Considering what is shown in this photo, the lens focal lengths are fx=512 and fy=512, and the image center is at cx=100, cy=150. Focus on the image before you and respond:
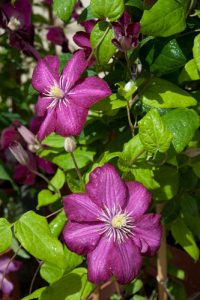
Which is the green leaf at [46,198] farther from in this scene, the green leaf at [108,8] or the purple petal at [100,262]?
the green leaf at [108,8]

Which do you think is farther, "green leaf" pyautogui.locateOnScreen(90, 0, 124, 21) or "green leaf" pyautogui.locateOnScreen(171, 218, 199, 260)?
"green leaf" pyautogui.locateOnScreen(171, 218, 199, 260)

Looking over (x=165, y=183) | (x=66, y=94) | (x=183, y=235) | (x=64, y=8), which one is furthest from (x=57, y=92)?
(x=183, y=235)

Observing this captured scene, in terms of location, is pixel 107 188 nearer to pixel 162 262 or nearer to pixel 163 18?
pixel 163 18

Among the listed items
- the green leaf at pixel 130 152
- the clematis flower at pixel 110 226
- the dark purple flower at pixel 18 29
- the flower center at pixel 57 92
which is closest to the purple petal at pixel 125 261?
the clematis flower at pixel 110 226

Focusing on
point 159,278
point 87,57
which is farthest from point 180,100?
point 159,278

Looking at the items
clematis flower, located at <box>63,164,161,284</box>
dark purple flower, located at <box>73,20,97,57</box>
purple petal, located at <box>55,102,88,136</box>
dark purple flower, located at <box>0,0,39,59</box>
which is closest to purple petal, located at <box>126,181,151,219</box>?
clematis flower, located at <box>63,164,161,284</box>

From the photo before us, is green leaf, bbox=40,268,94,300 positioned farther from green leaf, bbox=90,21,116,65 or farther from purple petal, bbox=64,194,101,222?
green leaf, bbox=90,21,116,65
